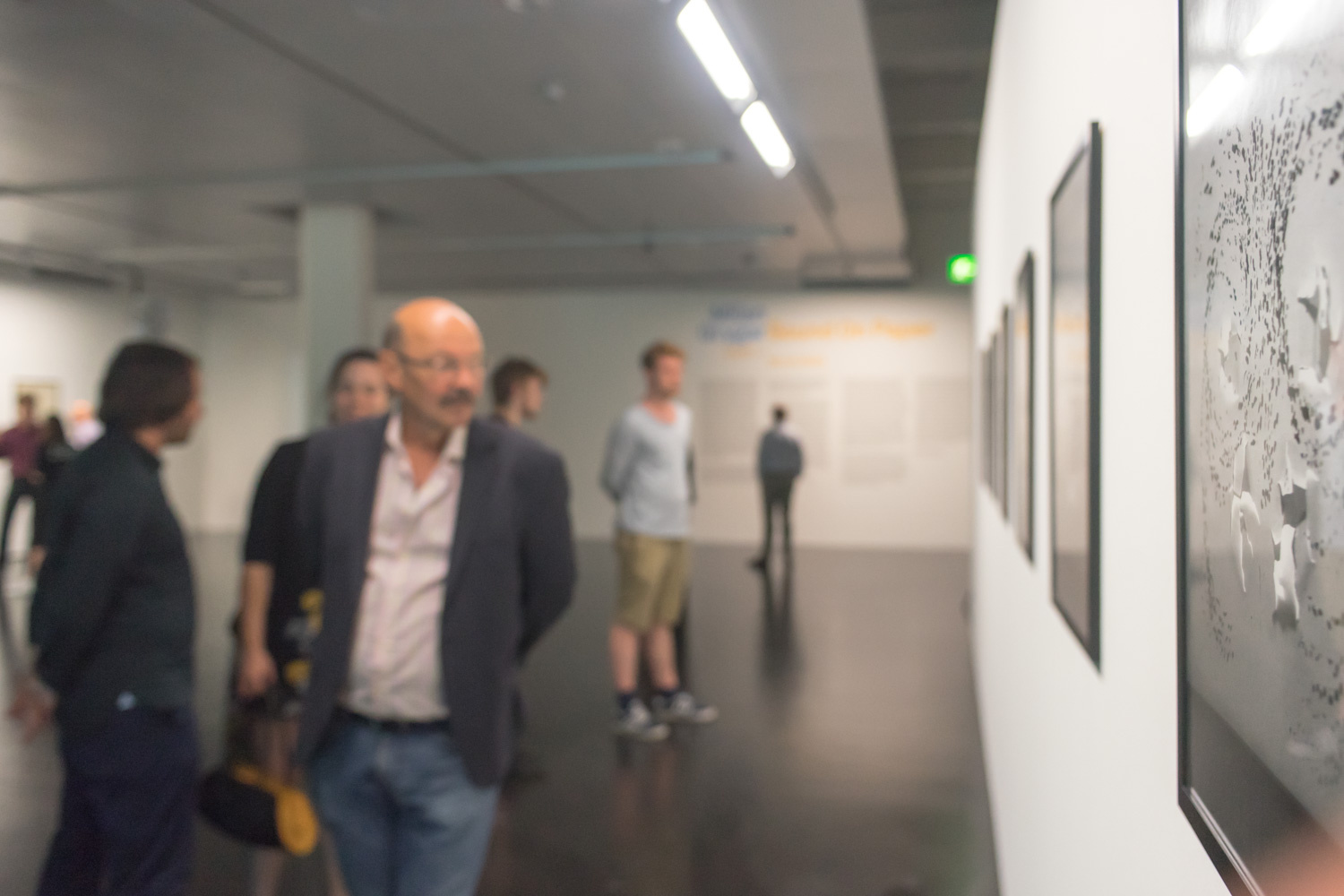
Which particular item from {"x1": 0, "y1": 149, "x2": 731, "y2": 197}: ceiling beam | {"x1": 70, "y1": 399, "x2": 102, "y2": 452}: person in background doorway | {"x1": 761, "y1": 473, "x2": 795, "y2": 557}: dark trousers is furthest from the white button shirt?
{"x1": 761, "y1": 473, "x2": 795, "y2": 557}: dark trousers

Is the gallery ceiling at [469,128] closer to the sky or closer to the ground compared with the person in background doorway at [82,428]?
closer to the sky

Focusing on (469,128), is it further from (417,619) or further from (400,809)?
(400,809)

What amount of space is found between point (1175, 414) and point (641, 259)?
38.2 feet

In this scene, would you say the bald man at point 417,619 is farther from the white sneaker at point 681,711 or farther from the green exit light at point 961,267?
the green exit light at point 961,267

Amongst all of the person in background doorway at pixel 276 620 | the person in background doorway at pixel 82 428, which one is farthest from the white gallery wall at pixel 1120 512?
the person in background doorway at pixel 82 428

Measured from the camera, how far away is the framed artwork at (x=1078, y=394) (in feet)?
5.17

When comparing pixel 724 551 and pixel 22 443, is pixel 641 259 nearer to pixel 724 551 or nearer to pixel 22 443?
pixel 724 551

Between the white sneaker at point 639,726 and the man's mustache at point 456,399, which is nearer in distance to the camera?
the man's mustache at point 456,399

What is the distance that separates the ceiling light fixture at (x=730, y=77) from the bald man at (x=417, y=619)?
237 centimetres

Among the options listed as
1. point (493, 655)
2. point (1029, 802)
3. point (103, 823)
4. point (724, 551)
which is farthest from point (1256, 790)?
point (724, 551)

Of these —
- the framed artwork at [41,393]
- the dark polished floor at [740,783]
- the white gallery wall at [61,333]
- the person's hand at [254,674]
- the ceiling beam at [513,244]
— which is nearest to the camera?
the person's hand at [254,674]

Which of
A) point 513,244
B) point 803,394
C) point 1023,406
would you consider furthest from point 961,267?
point 1023,406

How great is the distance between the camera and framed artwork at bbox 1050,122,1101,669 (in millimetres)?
1575

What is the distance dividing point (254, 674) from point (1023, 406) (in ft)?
7.41
